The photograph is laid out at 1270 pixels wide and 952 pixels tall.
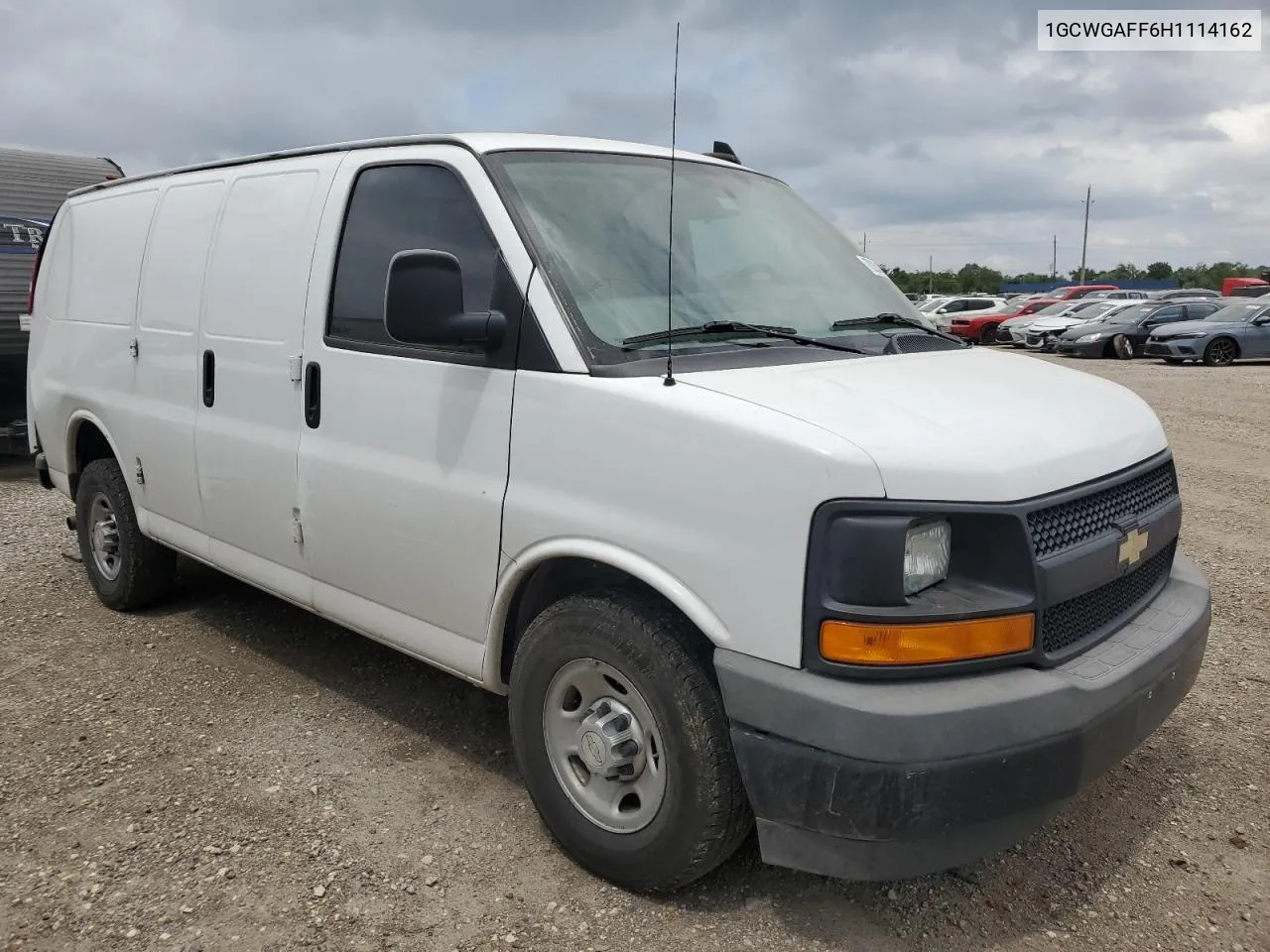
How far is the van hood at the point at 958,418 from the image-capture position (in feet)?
7.88

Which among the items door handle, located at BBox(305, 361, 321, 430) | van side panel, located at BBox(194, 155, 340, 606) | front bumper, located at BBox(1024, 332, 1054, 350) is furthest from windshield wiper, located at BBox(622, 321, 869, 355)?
front bumper, located at BBox(1024, 332, 1054, 350)

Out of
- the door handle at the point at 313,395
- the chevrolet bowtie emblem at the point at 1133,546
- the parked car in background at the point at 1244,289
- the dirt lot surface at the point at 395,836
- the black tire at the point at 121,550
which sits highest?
the parked car in background at the point at 1244,289

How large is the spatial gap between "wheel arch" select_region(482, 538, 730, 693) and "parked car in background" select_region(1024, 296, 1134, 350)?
2561 centimetres

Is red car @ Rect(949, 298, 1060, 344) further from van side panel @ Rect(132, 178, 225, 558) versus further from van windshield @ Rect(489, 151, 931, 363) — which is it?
van side panel @ Rect(132, 178, 225, 558)

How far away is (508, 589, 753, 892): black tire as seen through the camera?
8.52 ft

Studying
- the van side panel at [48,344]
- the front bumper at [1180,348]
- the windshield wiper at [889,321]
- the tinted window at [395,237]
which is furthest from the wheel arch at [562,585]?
the front bumper at [1180,348]

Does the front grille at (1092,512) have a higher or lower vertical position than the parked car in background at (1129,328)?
lower

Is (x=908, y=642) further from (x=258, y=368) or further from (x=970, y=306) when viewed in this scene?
(x=970, y=306)

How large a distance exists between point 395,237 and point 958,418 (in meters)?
1.98

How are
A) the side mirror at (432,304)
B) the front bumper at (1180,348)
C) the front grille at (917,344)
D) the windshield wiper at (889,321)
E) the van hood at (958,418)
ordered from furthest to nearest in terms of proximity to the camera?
the front bumper at (1180,348), the windshield wiper at (889,321), the front grille at (917,344), the side mirror at (432,304), the van hood at (958,418)

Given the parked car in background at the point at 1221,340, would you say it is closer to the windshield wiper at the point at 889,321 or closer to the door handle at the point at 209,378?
the windshield wiper at the point at 889,321

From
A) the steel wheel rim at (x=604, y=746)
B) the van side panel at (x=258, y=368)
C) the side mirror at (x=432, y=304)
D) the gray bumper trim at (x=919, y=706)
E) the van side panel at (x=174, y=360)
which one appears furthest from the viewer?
the van side panel at (x=174, y=360)

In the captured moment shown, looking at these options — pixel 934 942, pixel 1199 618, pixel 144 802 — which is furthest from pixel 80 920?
pixel 1199 618

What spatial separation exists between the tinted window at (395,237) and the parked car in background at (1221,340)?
70.6 ft
